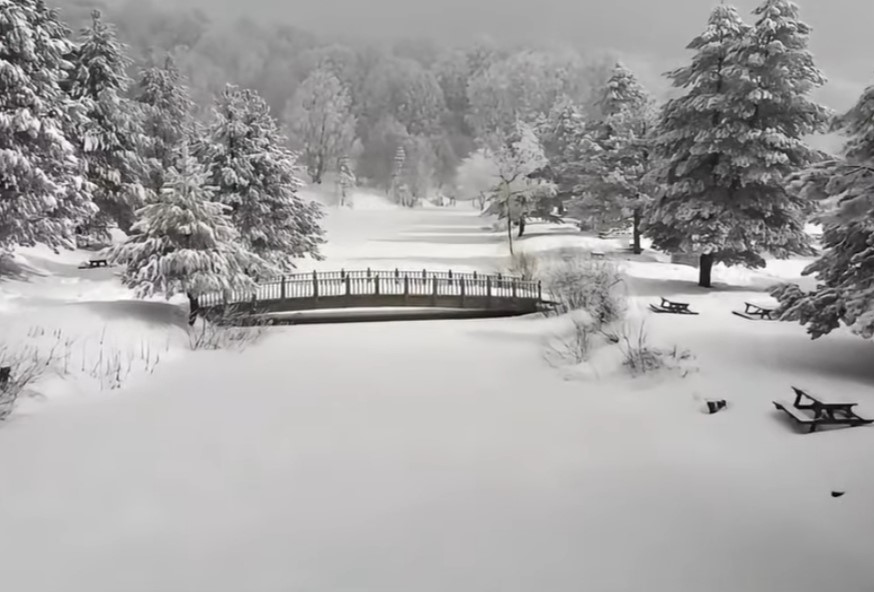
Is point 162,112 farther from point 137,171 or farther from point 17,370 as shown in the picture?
point 17,370

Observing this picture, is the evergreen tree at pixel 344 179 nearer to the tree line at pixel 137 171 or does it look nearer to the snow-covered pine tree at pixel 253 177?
the tree line at pixel 137 171

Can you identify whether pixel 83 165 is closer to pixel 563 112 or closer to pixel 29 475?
pixel 29 475

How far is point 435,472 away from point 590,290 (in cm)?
854

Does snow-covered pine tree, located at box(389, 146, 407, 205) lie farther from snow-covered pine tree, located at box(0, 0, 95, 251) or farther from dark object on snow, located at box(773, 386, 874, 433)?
dark object on snow, located at box(773, 386, 874, 433)

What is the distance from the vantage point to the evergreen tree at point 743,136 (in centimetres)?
1563

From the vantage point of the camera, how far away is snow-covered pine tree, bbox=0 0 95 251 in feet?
49.3

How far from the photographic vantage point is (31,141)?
15.8 meters

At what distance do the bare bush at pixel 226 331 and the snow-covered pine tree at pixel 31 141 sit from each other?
568 cm

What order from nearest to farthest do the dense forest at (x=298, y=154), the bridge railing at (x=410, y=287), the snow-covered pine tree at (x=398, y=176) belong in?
the dense forest at (x=298, y=154)
the bridge railing at (x=410, y=287)
the snow-covered pine tree at (x=398, y=176)

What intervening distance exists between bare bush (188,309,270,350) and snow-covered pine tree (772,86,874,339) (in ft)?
38.1

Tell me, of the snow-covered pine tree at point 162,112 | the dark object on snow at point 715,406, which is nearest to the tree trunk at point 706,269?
the dark object on snow at point 715,406

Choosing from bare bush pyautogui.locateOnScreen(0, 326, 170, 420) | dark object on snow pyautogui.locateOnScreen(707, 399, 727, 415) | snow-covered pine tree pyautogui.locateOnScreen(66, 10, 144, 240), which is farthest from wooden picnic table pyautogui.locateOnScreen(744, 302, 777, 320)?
snow-covered pine tree pyautogui.locateOnScreen(66, 10, 144, 240)

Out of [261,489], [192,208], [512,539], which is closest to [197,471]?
[261,489]

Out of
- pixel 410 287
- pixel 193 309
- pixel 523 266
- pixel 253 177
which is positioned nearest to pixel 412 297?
pixel 410 287
